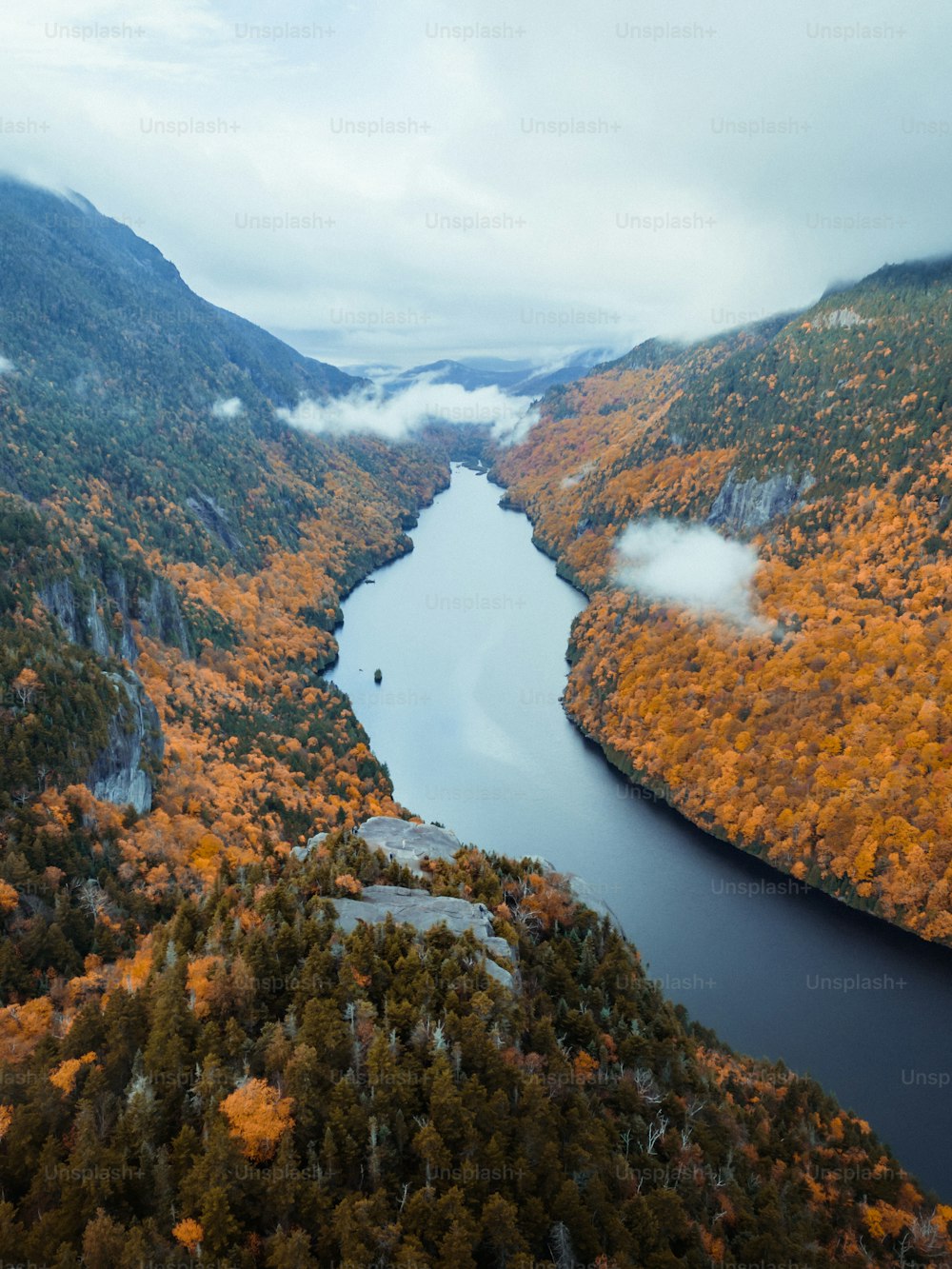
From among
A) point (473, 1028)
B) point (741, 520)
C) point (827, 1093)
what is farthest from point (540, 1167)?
point (741, 520)

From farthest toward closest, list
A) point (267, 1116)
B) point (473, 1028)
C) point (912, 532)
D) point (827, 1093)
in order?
point (912, 532)
point (827, 1093)
point (473, 1028)
point (267, 1116)

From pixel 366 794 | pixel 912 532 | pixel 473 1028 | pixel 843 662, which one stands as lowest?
pixel 366 794

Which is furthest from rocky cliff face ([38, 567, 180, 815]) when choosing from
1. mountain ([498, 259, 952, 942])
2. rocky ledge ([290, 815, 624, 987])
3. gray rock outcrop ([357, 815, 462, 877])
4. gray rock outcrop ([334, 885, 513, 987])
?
mountain ([498, 259, 952, 942])

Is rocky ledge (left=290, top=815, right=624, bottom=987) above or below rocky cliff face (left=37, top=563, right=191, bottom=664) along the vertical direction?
above

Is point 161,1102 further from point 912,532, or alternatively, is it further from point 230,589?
point 230,589

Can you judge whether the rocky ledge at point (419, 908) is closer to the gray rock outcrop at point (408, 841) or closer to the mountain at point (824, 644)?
the gray rock outcrop at point (408, 841)

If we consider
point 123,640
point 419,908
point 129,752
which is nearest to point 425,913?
point 419,908

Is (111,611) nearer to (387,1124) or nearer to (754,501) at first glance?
(387,1124)

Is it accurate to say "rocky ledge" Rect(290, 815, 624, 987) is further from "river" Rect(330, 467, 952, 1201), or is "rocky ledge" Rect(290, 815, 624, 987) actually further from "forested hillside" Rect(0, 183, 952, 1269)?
"river" Rect(330, 467, 952, 1201)
